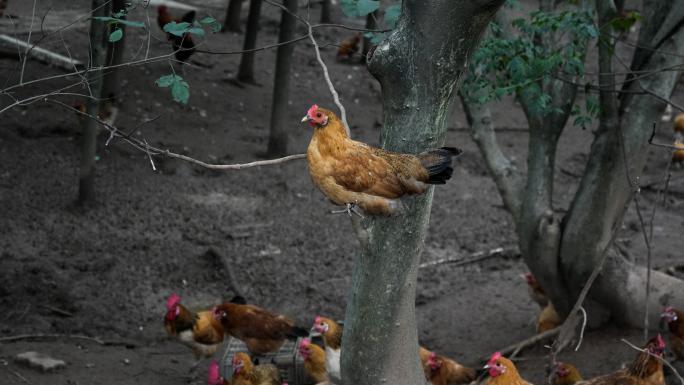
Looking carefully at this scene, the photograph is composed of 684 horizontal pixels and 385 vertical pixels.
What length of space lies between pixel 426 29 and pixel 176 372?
4227 millimetres

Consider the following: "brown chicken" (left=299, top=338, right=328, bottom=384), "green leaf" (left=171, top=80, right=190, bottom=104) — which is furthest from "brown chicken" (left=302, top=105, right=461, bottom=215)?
"brown chicken" (left=299, top=338, right=328, bottom=384)

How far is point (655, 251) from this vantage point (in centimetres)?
877

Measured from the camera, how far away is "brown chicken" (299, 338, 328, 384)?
592 centimetres

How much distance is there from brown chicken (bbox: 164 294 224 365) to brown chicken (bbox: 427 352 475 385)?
204cm

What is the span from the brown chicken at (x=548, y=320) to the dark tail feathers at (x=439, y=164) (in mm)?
3986

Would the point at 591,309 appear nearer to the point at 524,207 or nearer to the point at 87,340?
the point at 524,207

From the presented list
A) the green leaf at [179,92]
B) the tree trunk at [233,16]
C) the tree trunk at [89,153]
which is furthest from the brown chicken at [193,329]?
the tree trunk at [233,16]

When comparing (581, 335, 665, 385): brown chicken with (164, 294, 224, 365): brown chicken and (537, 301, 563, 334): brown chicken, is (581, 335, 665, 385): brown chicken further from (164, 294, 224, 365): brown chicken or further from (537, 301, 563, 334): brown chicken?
(164, 294, 224, 365): brown chicken

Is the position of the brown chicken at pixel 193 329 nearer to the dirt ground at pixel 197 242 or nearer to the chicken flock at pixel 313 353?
the chicken flock at pixel 313 353

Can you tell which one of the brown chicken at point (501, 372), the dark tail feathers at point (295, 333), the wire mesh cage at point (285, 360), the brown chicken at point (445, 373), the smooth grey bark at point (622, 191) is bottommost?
the wire mesh cage at point (285, 360)

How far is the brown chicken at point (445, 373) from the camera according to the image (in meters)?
5.63

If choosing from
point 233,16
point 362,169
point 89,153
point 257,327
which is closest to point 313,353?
point 257,327

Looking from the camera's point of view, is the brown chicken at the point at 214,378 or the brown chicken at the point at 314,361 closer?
the brown chicken at the point at 214,378

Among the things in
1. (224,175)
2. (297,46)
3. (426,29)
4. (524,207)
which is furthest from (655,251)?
(297,46)
